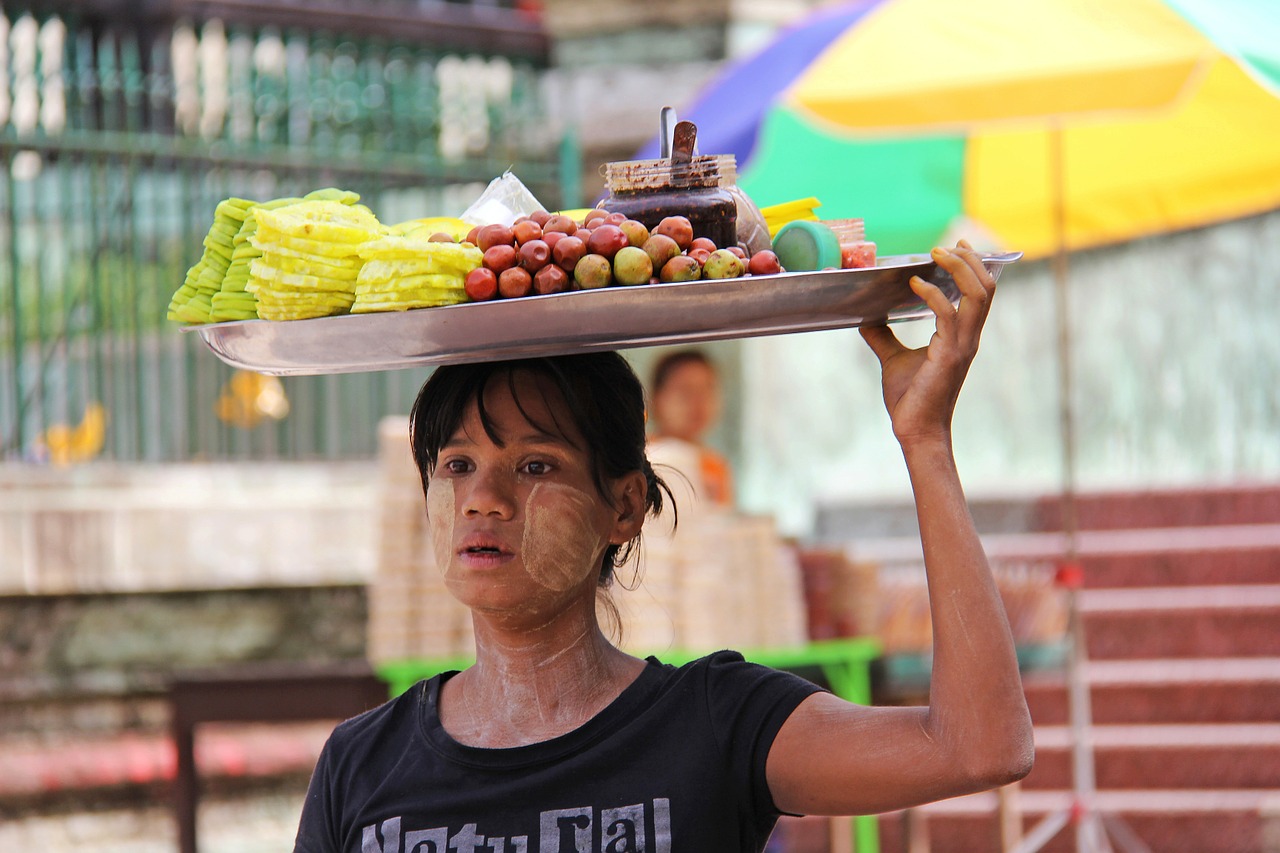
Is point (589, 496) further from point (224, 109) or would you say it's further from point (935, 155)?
point (224, 109)

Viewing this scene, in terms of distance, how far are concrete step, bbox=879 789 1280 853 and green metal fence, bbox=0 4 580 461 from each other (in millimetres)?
2910

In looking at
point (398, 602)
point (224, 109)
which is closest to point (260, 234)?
point (398, 602)

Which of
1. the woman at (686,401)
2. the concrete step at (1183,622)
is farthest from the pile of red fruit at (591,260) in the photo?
the concrete step at (1183,622)

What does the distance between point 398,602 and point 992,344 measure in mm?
4790

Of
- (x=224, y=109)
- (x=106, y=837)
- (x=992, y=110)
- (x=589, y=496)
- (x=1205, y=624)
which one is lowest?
(x=106, y=837)

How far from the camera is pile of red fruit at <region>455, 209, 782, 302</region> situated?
1.69m

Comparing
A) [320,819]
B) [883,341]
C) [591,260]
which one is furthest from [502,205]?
[320,819]

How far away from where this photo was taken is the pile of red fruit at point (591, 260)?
Result: 169cm

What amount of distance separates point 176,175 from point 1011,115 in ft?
12.2

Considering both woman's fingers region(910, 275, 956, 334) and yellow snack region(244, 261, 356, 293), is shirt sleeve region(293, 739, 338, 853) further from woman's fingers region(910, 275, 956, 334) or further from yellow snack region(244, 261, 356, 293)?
woman's fingers region(910, 275, 956, 334)

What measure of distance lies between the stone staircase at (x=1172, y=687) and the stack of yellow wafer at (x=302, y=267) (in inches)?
187

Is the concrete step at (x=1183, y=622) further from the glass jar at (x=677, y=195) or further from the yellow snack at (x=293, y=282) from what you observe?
the yellow snack at (x=293, y=282)

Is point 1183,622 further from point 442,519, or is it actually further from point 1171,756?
point 442,519

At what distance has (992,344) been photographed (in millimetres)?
8562
